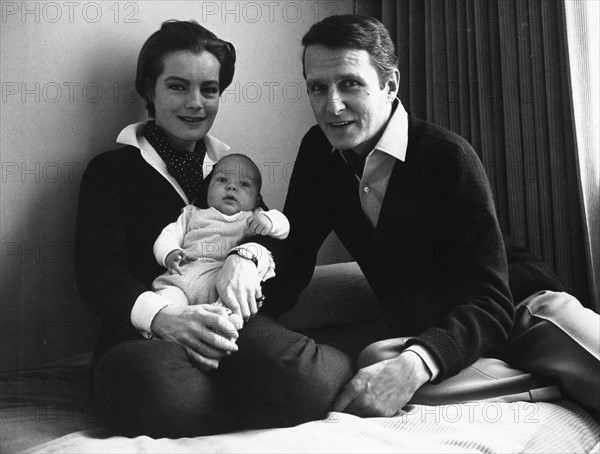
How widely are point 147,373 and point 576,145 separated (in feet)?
3.11

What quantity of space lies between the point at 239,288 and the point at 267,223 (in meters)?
0.15

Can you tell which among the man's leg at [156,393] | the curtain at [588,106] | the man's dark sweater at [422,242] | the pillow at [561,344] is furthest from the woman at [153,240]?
the curtain at [588,106]

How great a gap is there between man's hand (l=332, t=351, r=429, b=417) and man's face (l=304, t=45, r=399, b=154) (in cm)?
40

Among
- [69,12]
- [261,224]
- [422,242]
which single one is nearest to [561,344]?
[422,242]

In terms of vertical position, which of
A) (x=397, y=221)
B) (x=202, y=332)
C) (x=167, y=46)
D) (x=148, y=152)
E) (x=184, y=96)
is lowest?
(x=202, y=332)


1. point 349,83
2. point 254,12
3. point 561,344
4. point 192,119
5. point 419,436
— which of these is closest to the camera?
point 419,436

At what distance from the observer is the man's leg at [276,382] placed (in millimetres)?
900

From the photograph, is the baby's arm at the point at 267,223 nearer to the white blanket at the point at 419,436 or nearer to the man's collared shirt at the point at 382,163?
the man's collared shirt at the point at 382,163

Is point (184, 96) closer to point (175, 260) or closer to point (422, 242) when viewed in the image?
point (175, 260)

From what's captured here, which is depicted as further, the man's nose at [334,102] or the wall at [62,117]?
the wall at [62,117]

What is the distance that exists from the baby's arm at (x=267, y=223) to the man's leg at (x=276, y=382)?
0.22 metres

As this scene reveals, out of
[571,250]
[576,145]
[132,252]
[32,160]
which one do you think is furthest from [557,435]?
[32,160]

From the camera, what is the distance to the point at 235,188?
114cm

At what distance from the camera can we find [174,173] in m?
1.28
